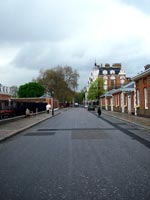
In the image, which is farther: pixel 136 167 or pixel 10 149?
pixel 10 149

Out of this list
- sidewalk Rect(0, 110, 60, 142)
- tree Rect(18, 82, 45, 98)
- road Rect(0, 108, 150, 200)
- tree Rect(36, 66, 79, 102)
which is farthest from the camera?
tree Rect(18, 82, 45, 98)

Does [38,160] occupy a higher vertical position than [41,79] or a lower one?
lower

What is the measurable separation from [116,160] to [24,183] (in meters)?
3.15

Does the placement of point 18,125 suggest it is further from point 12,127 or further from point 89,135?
point 89,135

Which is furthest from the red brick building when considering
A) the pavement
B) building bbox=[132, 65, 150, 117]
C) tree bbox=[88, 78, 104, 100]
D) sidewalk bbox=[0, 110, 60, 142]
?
sidewalk bbox=[0, 110, 60, 142]

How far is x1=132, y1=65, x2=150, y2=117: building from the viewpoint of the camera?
1198 inches

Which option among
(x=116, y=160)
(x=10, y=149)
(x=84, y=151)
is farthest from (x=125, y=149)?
(x=10, y=149)

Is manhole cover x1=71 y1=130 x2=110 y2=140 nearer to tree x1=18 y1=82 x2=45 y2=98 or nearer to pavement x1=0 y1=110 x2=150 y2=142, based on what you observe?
pavement x1=0 y1=110 x2=150 y2=142

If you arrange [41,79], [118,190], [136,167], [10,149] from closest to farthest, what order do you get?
[118,190] → [136,167] → [10,149] → [41,79]

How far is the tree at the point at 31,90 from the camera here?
372 ft

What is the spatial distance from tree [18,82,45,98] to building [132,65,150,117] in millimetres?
77341

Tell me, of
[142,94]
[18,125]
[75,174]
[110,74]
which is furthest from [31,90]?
[75,174]

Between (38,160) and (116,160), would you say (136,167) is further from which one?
(38,160)

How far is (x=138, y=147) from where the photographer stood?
10922 millimetres
